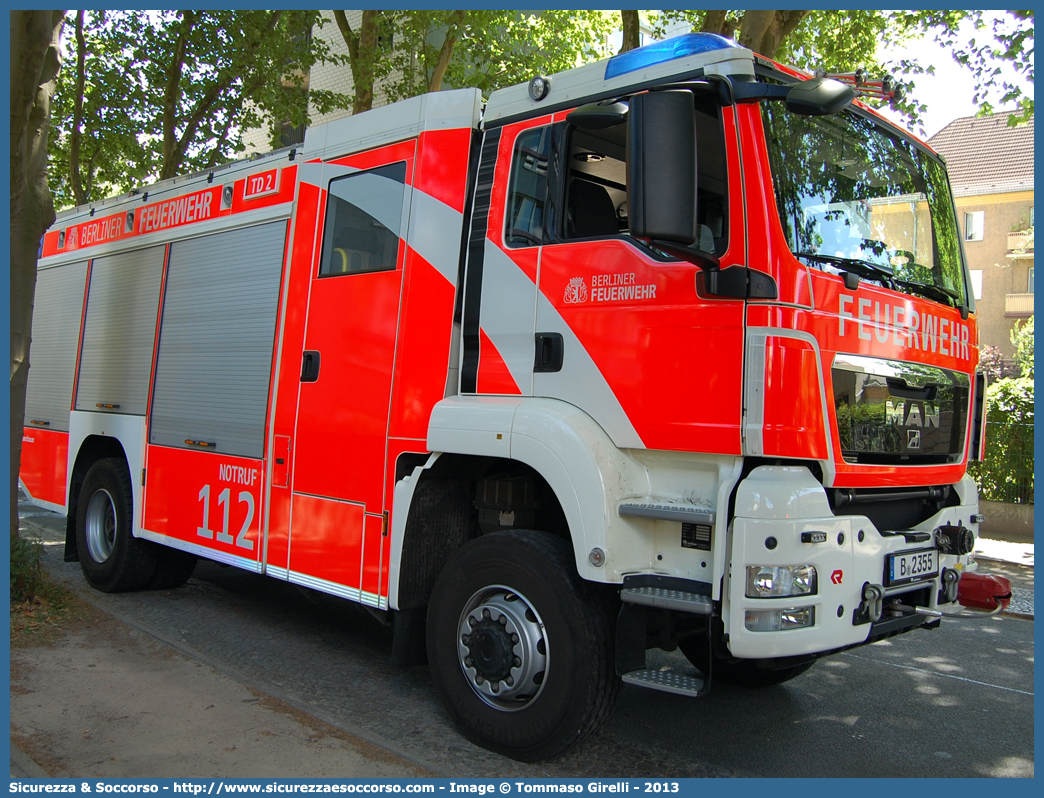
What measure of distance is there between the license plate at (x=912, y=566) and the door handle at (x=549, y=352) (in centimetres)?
166

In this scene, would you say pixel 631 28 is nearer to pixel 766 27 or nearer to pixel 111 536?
pixel 766 27

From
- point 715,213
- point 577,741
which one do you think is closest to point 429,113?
point 715,213

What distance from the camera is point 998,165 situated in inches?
1313

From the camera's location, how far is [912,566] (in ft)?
12.8

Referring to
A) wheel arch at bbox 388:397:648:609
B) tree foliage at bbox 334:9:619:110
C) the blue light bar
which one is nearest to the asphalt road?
wheel arch at bbox 388:397:648:609

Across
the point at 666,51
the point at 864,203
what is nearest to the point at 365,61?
the point at 666,51

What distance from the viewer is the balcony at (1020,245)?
109 ft

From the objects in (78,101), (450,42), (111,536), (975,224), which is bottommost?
(111,536)

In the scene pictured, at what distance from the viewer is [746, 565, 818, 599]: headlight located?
3346 millimetres

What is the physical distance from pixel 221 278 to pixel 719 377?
3988 millimetres

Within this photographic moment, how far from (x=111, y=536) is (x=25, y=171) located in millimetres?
2934

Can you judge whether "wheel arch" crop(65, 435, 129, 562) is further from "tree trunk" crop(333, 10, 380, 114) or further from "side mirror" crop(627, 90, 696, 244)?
"tree trunk" crop(333, 10, 380, 114)

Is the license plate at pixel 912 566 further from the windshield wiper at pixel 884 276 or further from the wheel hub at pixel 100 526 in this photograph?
the wheel hub at pixel 100 526

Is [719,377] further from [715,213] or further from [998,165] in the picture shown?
[998,165]
